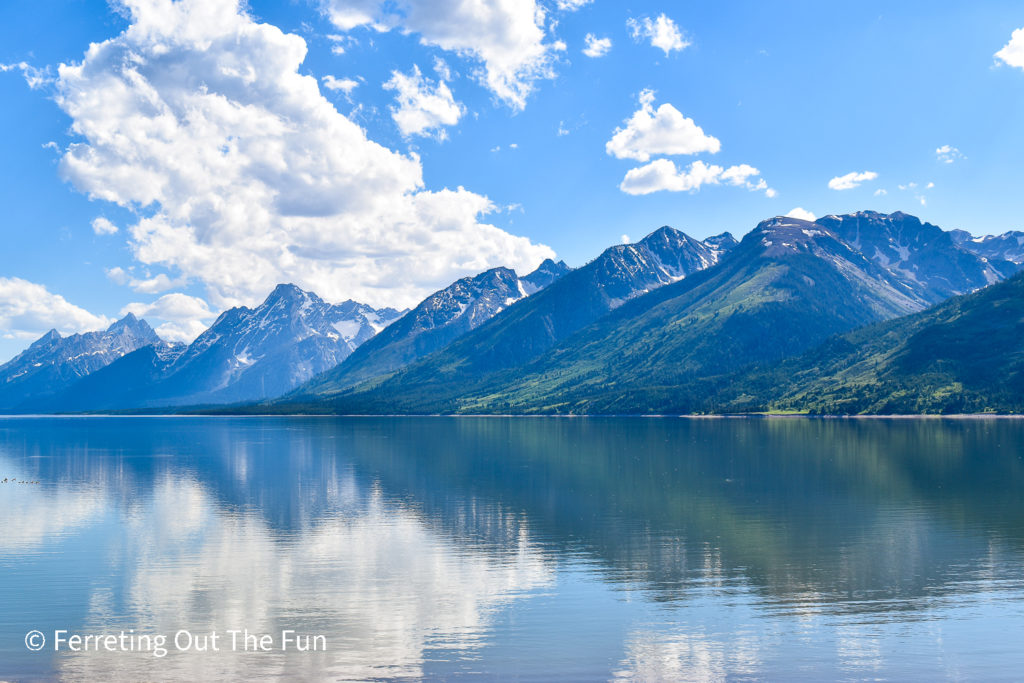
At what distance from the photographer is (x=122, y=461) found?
186 m

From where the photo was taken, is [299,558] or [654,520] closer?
[299,558]

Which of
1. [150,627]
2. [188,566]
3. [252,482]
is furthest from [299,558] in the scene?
[252,482]

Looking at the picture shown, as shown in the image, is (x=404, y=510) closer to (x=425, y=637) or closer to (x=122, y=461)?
(x=425, y=637)

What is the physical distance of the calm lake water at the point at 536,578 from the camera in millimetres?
43344

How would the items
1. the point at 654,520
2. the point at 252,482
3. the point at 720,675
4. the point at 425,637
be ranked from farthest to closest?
the point at 252,482
the point at 654,520
the point at 425,637
the point at 720,675

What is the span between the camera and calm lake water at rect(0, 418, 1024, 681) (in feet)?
142

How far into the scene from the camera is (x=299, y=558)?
2790 inches

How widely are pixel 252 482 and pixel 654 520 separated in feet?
262

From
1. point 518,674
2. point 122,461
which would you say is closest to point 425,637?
point 518,674

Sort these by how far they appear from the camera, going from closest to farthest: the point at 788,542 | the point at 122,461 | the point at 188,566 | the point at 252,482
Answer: the point at 188,566
the point at 788,542
the point at 252,482
the point at 122,461

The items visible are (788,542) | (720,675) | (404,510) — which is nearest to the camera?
(720,675)

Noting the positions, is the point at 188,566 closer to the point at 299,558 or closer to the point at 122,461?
the point at 299,558

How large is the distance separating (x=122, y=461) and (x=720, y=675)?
590 feet

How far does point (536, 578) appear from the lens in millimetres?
62156
